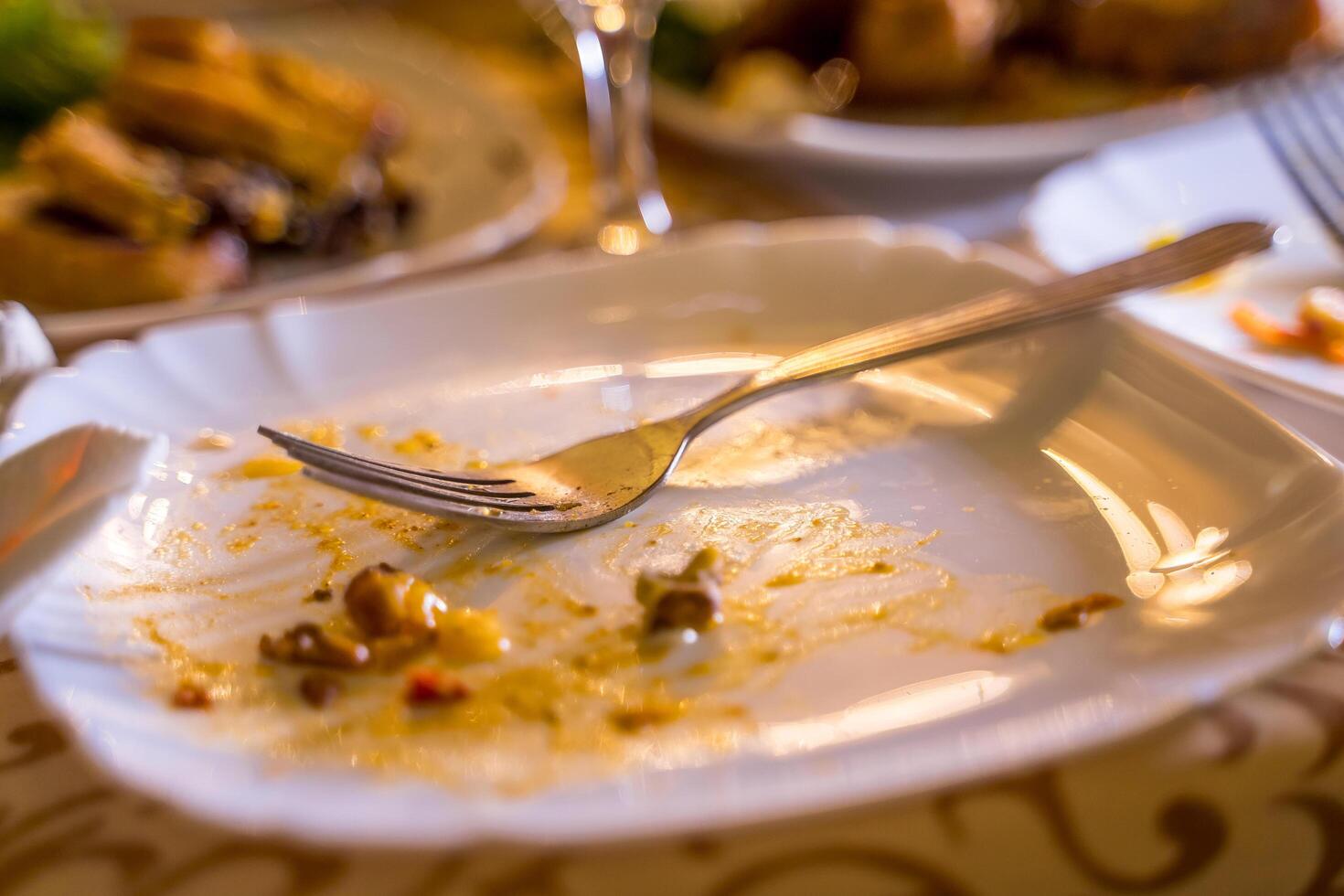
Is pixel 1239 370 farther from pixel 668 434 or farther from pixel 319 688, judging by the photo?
pixel 319 688

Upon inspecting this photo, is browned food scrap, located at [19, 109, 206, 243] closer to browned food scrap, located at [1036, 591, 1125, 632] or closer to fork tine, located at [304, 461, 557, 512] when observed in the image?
fork tine, located at [304, 461, 557, 512]

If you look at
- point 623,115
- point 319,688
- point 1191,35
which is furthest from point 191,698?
point 1191,35

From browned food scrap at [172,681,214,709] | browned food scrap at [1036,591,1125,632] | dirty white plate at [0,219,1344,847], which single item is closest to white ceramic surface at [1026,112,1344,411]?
dirty white plate at [0,219,1344,847]

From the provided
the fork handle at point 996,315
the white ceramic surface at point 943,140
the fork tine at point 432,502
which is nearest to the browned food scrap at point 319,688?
the fork tine at point 432,502

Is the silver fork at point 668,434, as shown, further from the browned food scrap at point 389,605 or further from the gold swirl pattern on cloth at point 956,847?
the gold swirl pattern on cloth at point 956,847

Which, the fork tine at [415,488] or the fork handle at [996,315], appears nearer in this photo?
the fork tine at [415,488]
